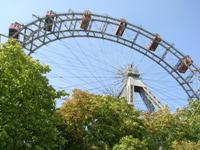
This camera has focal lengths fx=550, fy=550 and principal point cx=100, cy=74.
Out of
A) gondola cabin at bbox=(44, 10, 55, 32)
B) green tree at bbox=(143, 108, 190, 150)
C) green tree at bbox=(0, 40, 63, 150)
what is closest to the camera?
green tree at bbox=(0, 40, 63, 150)

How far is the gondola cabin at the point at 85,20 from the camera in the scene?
54.8m

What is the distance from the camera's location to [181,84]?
59125mm

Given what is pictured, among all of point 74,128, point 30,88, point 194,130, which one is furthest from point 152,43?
point 30,88

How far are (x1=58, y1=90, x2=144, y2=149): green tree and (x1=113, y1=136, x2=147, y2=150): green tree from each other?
1448 mm

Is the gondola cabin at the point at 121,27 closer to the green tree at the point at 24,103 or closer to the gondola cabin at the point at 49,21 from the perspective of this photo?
the gondola cabin at the point at 49,21

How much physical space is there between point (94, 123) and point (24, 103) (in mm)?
8892

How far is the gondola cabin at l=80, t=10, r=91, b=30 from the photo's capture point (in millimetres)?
54750

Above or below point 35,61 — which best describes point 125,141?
below

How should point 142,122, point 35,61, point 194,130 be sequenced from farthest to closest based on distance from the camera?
point 194,130
point 142,122
point 35,61

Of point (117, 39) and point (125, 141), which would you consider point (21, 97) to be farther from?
point (117, 39)

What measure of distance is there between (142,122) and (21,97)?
1354 cm

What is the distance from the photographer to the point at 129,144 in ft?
117

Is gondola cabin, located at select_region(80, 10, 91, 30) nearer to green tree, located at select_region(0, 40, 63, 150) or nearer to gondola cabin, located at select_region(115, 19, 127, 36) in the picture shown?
gondola cabin, located at select_region(115, 19, 127, 36)

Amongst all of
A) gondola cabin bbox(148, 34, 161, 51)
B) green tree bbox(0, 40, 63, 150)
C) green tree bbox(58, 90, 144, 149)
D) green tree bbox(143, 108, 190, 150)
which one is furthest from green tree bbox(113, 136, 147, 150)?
gondola cabin bbox(148, 34, 161, 51)
